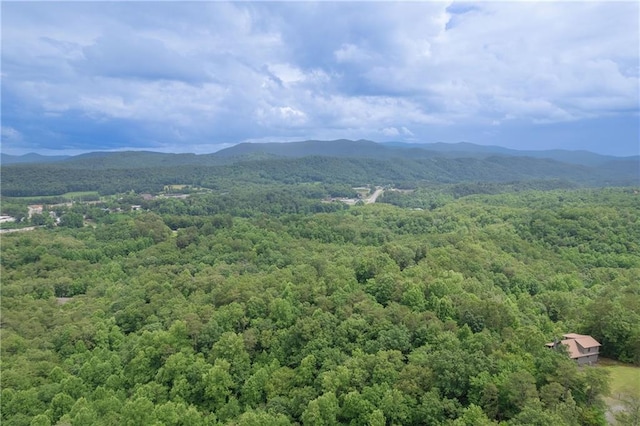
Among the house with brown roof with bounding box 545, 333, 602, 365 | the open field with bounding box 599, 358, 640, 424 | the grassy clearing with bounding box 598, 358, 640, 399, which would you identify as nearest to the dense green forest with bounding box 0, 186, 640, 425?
the open field with bounding box 599, 358, 640, 424

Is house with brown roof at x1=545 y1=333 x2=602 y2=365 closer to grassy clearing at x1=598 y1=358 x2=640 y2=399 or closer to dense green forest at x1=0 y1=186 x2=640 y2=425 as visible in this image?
grassy clearing at x1=598 y1=358 x2=640 y2=399

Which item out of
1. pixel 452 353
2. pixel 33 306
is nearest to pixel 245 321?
pixel 452 353

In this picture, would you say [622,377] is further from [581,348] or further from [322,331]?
[322,331]

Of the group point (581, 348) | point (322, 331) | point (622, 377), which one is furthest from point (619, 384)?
point (322, 331)

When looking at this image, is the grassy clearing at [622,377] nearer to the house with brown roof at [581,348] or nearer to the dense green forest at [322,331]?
the house with brown roof at [581,348]

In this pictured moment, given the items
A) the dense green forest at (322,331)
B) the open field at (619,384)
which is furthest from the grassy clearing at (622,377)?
the dense green forest at (322,331)

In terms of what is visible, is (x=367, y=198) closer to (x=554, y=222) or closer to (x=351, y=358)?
(x=554, y=222)
